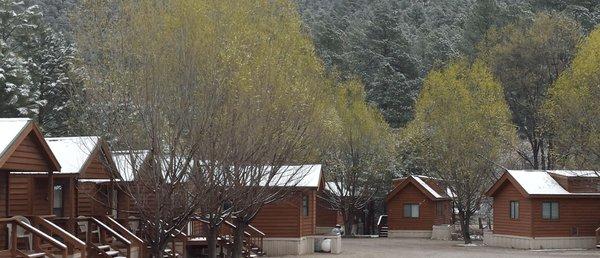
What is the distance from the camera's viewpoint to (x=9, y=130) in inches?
829

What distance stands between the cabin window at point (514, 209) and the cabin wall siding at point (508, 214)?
0.18 m

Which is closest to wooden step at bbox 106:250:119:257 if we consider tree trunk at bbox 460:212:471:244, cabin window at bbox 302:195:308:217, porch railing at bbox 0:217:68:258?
porch railing at bbox 0:217:68:258

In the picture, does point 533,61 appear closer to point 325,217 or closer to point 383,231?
point 383,231

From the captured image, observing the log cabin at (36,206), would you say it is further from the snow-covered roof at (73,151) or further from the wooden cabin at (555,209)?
the wooden cabin at (555,209)

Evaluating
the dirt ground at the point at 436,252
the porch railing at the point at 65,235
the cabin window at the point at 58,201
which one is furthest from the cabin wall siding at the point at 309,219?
the porch railing at the point at 65,235

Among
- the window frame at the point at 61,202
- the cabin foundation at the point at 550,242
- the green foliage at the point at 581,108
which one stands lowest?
the cabin foundation at the point at 550,242

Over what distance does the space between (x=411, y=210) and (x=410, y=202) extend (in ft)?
Result: 1.86

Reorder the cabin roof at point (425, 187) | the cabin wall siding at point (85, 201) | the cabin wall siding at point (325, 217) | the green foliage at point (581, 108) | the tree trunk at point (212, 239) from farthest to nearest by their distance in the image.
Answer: the cabin wall siding at point (325, 217) → the cabin roof at point (425, 187) → the green foliage at point (581, 108) → the cabin wall siding at point (85, 201) → the tree trunk at point (212, 239)

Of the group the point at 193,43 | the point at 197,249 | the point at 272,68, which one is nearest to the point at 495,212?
the point at 197,249

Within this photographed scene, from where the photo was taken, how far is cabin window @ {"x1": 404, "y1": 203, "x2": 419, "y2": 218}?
5666cm

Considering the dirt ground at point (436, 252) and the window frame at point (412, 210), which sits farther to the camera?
the window frame at point (412, 210)

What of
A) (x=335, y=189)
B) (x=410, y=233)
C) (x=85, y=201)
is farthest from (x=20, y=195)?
(x=410, y=233)

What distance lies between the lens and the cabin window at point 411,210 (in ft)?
186

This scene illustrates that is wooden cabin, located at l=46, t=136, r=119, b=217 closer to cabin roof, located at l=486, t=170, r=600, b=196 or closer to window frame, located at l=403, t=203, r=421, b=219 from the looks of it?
cabin roof, located at l=486, t=170, r=600, b=196
